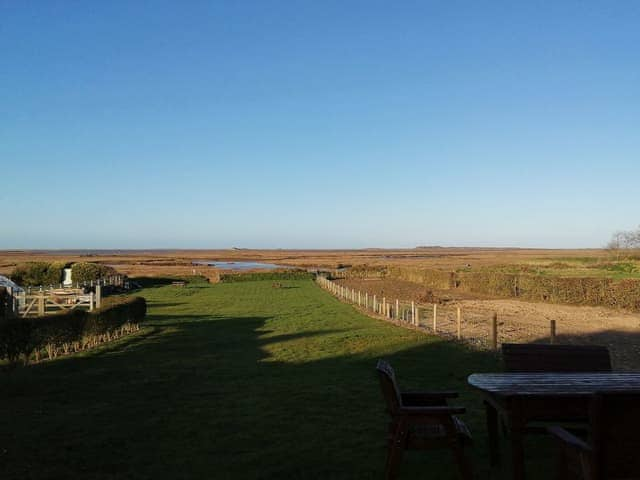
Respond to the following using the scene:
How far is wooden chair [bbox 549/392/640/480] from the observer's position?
3.42m

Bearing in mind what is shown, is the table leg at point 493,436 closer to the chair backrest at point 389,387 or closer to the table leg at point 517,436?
the table leg at point 517,436

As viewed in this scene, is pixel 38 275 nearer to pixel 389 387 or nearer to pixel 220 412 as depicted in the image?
pixel 220 412

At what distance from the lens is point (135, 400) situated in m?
8.70

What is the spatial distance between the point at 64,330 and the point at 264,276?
47100mm

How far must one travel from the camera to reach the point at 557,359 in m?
5.72

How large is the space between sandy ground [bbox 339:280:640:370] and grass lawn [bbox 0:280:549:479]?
426cm

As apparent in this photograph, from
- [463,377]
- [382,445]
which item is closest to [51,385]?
[382,445]

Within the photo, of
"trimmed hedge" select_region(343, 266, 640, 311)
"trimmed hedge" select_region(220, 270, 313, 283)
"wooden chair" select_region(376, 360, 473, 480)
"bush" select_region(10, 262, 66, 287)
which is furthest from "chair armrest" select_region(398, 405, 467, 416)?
"trimmed hedge" select_region(220, 270, 313, 283)

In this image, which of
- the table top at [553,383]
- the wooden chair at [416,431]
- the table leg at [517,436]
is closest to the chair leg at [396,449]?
the wooden chair at [416,431]

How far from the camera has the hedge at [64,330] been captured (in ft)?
38.1

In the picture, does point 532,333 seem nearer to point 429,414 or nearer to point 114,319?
point 114,319

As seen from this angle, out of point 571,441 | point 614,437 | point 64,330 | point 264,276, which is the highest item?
point 614,437

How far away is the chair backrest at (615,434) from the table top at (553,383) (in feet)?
2.71

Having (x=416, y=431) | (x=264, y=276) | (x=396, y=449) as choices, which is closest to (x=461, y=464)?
(x=416, y=431)
